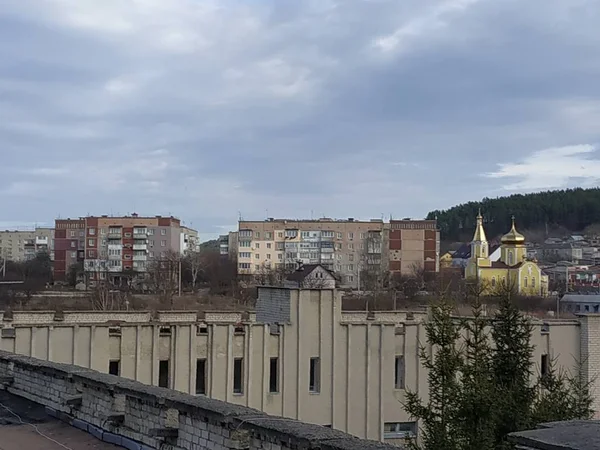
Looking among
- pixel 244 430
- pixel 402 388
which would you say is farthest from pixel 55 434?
pixel 402 388

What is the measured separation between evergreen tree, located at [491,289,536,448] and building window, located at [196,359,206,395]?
8930 millimetres

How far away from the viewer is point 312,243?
111m

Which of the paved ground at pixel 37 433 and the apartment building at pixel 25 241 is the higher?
the apartment building at pixel 25 241

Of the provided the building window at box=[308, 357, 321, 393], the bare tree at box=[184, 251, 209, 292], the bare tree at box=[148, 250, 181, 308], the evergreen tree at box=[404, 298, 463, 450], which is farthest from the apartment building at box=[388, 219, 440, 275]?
the evergreen tree at box=[404, 298, 463, 450]

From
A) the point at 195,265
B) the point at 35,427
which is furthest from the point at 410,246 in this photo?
the point at 35,427

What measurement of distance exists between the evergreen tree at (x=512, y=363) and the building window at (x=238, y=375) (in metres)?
8.26

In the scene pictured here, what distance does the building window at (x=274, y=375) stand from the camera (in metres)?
21.8

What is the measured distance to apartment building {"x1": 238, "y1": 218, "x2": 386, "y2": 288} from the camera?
107 metres

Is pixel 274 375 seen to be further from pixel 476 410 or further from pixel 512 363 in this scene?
pixel 476 410

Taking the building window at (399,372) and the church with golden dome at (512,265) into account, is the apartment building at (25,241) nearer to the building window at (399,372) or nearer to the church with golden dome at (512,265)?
the church with golden dome at (512,265)

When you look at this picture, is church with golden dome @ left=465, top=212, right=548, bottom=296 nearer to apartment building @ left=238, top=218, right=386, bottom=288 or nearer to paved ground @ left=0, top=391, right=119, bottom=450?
apartment building @ left=238, top=218, right=386, bottom=288

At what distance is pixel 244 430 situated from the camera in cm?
734

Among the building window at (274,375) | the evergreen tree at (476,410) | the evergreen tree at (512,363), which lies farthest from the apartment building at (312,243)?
the evergreen tree at (476,410)

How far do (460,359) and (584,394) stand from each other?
3929 millimetres
